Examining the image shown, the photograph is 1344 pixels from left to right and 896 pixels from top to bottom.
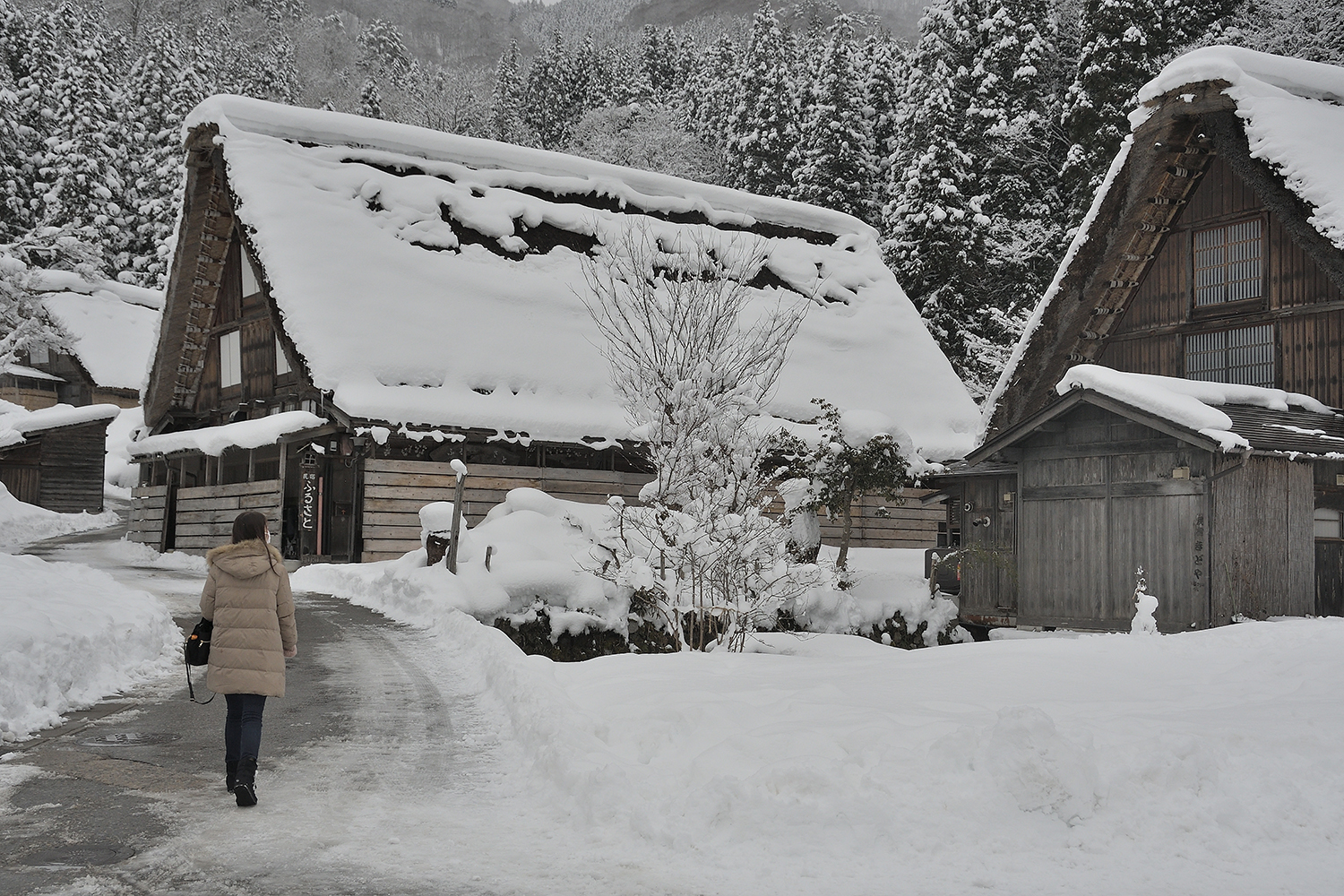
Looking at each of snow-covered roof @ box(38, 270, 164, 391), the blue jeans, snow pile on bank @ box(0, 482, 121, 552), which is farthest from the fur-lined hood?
snow-covered roof @ box(38, 270, 164, 391)

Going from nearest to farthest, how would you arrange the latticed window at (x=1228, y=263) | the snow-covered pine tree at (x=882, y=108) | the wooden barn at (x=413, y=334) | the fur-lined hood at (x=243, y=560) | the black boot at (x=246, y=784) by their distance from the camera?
the black boot at (x=246, y=784), the fur-lined hood at (x=243, y=560), the latticed window at (x=1228, y=263), the wooden barn at (x=413, y=334), the snow-covered pine tree at (x=882, y=108)

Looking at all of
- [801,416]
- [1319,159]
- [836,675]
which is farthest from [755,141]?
[836,675]

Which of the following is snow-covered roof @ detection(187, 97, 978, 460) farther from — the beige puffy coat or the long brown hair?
the beige puffy coat

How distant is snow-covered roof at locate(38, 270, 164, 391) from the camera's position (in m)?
39.2

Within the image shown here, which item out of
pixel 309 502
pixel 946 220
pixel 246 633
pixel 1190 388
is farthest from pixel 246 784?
pixel 946 220

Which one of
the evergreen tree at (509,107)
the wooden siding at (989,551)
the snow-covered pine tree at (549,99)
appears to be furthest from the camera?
the snow-covered pine tree at (549,99)

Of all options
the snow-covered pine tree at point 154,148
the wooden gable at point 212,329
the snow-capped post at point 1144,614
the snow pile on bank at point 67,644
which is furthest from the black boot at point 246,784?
the snow-covered pine tree at point 154,148

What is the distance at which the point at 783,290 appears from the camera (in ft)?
79.5

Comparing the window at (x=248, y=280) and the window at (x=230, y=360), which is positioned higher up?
the window at (x=248, y=280)

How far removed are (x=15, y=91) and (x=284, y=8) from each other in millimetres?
49029

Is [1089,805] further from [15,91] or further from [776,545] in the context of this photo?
[15,91]

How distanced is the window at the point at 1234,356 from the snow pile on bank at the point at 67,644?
14.6 m

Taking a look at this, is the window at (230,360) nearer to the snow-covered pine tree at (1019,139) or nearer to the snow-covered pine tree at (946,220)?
the snow-covered pine tree at (946,220)

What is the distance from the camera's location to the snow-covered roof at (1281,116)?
1400 cm
